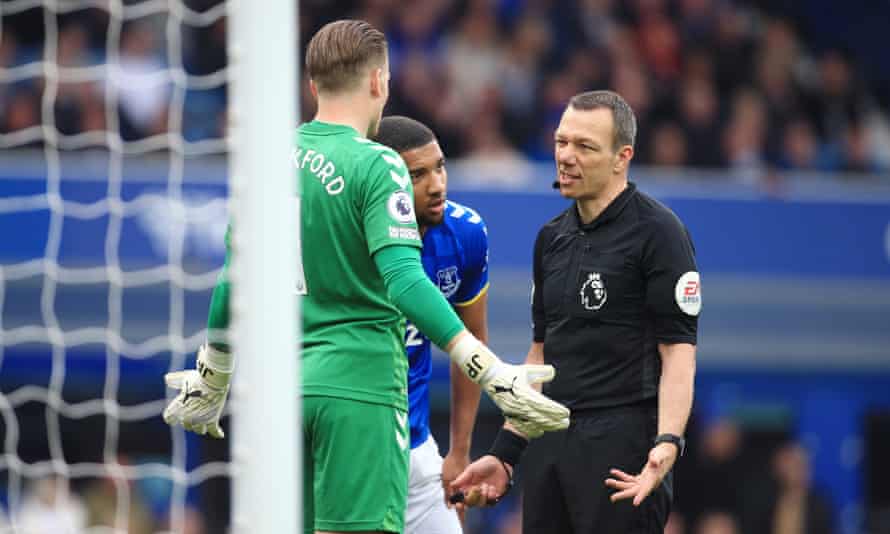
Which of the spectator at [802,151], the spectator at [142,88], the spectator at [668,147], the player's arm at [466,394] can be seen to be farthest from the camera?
the spectator at [802,151]

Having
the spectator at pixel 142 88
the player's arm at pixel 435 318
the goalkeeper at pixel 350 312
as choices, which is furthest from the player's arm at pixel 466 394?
the spectator at pixel 142 88

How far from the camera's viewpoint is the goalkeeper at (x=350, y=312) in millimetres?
3938

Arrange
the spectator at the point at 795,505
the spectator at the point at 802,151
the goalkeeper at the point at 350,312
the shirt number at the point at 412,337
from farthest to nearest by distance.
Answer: the spectator at the point at 802,151 < the spectator at the point at 795,505 < the shirt number at the point at 412,337 < the goalkeeper at the point at 350,312

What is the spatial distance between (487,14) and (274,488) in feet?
32.5

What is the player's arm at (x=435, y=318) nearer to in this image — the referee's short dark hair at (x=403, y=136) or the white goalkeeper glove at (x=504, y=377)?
the white goalkeeper glove at (x=504, y=377)

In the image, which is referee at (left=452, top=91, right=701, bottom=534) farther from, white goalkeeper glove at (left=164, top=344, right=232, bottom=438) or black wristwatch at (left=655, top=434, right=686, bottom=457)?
white goalkeeper glove at (left=164, top=344, right=232, bottom=438)

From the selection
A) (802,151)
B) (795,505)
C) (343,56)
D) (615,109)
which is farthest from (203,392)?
(802,151)

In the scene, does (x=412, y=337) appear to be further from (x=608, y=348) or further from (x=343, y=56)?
(x=343, y=56)

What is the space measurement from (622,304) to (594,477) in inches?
22.0

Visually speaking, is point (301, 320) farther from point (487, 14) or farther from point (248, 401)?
point (487, 14)

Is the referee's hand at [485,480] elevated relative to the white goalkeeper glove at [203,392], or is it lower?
lower

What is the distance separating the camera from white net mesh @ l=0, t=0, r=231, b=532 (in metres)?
9.64

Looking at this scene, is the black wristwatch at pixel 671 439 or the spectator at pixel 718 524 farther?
the spectator at pixel 718 524

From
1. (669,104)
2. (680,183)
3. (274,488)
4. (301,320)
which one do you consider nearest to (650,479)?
(301,320)
